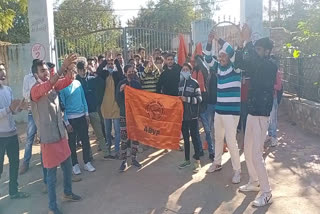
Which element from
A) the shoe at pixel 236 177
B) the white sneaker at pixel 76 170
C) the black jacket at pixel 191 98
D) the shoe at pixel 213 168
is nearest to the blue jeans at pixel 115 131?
the white sneaker at pixel 76 170

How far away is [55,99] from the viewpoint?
4.56 metres

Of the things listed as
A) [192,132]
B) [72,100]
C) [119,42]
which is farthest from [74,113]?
[119,42]

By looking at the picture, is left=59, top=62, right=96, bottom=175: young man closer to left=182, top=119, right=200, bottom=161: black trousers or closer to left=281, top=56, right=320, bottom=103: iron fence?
left=182, top=119, right=200, bottom=161: black trousers

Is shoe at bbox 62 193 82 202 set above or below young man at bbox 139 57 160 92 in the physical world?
below

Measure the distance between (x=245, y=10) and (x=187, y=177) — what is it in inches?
212

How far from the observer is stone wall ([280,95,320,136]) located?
7.88 metres

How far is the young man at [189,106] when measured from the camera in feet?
19.3

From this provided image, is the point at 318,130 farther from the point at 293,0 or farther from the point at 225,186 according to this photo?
the point at 293,0

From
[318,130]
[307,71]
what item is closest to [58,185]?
[318,130]

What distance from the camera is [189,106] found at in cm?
589

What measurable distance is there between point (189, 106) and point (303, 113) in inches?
150

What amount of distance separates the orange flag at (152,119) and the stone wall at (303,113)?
11.5 ft

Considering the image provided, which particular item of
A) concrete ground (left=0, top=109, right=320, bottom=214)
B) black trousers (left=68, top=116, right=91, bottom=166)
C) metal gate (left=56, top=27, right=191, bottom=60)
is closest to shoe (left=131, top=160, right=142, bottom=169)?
concrete ground (left=0, top=109, right=320, bottom=214)

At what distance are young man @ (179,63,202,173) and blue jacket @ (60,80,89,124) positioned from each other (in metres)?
1.63
